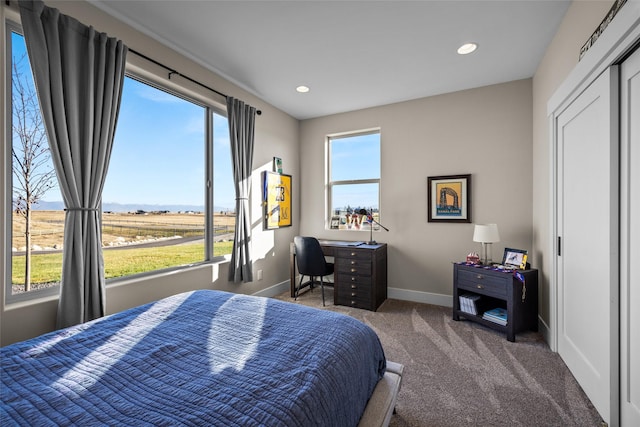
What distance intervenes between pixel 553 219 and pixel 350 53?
2.29m

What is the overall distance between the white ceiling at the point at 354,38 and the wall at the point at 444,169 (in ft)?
0.96

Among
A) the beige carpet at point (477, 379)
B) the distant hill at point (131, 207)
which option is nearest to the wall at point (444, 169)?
the beige carpet at point (477, 379)

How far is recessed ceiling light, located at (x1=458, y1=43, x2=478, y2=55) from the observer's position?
7.99 ft

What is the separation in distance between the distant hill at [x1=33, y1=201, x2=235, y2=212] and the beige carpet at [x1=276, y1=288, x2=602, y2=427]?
2.23 metres

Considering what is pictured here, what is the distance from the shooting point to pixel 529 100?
302 centimetres

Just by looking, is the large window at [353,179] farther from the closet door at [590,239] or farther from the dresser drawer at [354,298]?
the closet door at [590,239]

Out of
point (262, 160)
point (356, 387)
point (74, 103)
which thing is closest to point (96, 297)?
point (74, 103)

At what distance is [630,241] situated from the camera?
1.40 metres

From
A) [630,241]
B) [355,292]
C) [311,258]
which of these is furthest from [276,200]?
[630,241]

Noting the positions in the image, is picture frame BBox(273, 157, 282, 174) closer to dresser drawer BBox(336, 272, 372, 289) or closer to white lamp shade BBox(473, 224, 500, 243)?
dresser drawer BBox(336, 272, 372, 289)

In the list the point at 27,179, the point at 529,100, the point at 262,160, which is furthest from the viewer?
the point at 262,160

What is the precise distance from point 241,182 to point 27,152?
5.59ft

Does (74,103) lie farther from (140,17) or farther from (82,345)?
(82,345)

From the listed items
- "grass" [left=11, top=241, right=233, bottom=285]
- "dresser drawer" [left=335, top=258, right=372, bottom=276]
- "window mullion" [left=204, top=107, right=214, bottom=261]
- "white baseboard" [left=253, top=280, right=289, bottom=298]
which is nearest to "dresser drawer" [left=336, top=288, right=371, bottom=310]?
"dresser drawer" [left=335, top=258, right=372, bottom=276]
